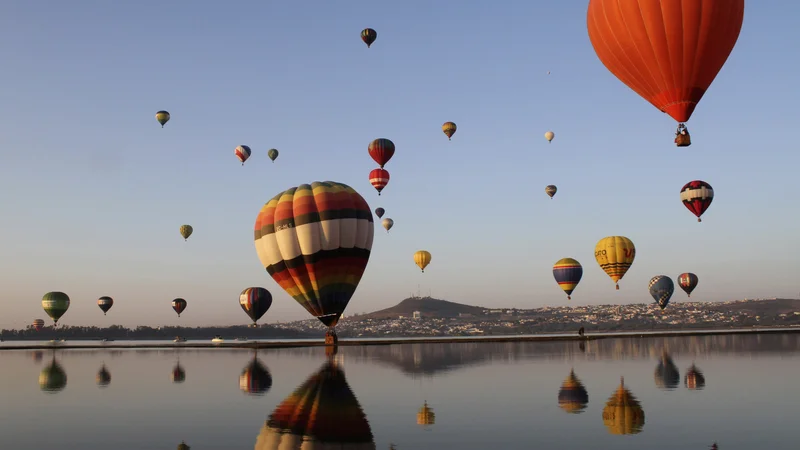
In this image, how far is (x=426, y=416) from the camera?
22.0m

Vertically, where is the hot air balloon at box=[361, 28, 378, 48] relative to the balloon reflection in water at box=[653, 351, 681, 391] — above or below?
above

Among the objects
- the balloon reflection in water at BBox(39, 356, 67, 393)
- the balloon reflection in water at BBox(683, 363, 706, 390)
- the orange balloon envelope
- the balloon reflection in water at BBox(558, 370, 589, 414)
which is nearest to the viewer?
the balloon reflection in water at BBox(558, 370, 589, 414)

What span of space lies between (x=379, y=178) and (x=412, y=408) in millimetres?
58107

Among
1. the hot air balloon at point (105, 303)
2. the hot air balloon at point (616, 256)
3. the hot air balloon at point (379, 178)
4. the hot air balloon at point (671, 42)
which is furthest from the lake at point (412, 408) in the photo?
the hot air balloon at point (105, 303)

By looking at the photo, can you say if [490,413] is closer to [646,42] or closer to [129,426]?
[129,426]

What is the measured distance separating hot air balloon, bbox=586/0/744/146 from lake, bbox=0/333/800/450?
1545 cm

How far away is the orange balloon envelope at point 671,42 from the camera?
39.7 m

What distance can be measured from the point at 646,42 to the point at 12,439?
35.9 m

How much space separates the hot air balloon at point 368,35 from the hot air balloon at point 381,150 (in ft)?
38.7

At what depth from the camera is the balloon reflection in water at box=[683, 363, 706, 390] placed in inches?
1152

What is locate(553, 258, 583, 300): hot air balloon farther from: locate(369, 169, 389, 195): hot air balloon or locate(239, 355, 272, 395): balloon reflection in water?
locate(239, 355, 272, 395): balloon reflection in water

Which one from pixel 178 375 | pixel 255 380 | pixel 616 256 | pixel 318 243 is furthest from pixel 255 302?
pixel 255 380

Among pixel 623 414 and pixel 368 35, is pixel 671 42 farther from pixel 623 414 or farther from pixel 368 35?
pixel 368 35

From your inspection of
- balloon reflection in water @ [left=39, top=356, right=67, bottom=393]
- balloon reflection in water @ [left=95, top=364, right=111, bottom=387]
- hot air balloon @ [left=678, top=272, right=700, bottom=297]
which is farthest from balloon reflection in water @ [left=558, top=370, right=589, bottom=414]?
hot air balloon @ [left=678, top=272, right=700, bottom=297]
